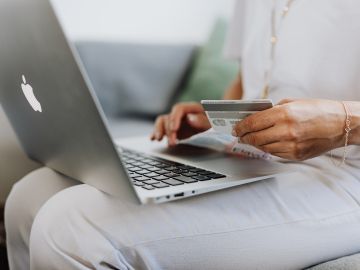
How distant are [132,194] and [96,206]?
0.12m

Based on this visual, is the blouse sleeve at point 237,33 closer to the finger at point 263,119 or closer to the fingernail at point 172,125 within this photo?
the fingernail at point 172,125

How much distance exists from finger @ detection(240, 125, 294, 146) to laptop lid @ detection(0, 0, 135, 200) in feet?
0.68

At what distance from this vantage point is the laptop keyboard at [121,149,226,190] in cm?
66

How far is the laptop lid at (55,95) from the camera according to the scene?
0.54 meters

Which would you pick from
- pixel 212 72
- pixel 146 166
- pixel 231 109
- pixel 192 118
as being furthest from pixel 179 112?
pixel 212 72

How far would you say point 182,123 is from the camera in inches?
40.5

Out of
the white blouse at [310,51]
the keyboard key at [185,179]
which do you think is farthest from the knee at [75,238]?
the white blouse at [310,51]

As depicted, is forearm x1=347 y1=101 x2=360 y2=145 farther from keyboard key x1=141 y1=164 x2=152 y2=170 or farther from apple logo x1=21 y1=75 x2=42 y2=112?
apple logo x1=21 y1=75 x2=42 y2=112

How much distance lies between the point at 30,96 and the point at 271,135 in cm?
36

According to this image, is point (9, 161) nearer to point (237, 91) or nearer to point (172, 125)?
point (172, 125)

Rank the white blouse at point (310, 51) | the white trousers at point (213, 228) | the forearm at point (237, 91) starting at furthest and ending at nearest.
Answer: the forearm at point (237, 91) < the white blouse at point (310, 51) < the white trousers at point (213, 228)

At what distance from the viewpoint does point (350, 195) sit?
0.77 m

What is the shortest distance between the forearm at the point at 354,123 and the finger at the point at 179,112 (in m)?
0.37

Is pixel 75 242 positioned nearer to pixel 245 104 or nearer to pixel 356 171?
pixel 245 104
